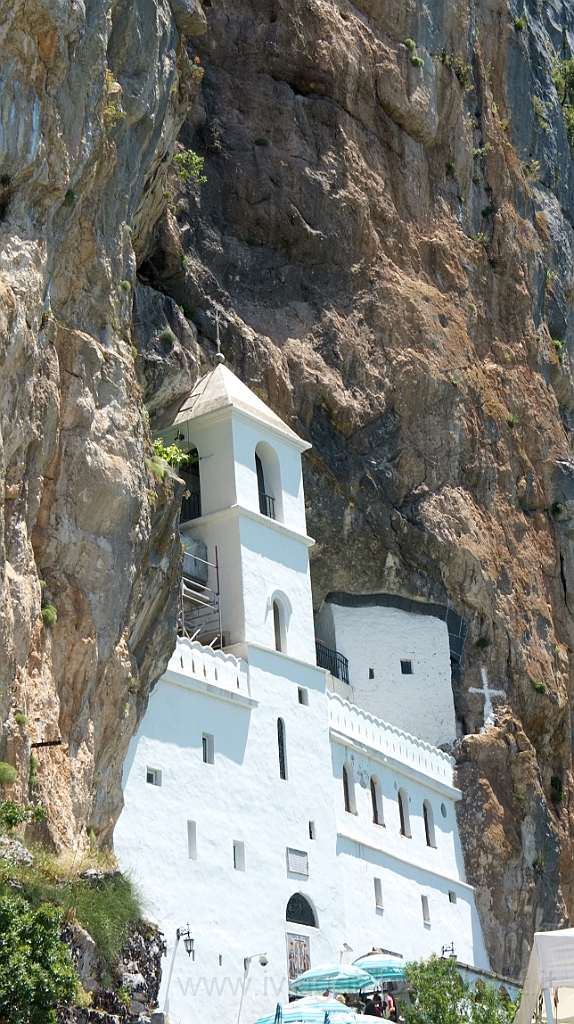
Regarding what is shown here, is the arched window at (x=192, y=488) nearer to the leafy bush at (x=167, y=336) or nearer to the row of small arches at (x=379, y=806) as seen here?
the leafy bush at (x=167, y=336)

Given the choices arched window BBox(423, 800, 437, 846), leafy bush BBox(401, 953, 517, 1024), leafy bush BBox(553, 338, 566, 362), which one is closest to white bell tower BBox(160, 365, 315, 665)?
arched window BBox(423, 800, 437, 846)

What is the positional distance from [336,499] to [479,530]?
5031 mm

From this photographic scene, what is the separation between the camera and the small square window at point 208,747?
111ft

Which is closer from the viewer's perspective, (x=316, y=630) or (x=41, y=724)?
(x=41, y=724)

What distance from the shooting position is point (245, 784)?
113ft

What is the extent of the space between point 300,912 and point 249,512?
31.0 ft

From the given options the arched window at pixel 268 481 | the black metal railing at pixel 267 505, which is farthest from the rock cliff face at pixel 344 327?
the black metal railing at pixel 267 505

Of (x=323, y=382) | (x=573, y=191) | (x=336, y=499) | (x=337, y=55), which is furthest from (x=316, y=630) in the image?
(x=573, y=191)

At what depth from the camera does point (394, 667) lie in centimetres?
4416

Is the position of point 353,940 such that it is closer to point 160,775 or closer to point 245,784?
point 245,784

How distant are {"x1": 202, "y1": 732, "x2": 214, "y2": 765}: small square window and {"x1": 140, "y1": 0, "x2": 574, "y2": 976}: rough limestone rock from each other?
33.2ft

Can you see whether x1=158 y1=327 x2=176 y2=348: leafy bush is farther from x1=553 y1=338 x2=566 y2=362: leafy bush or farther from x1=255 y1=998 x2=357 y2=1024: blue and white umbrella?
x1=553 y1=338 x2=566 y2=362: leafy bush

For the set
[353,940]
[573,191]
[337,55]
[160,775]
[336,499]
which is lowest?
[353,940]

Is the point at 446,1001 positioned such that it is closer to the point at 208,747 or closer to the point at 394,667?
the point at 208,747
